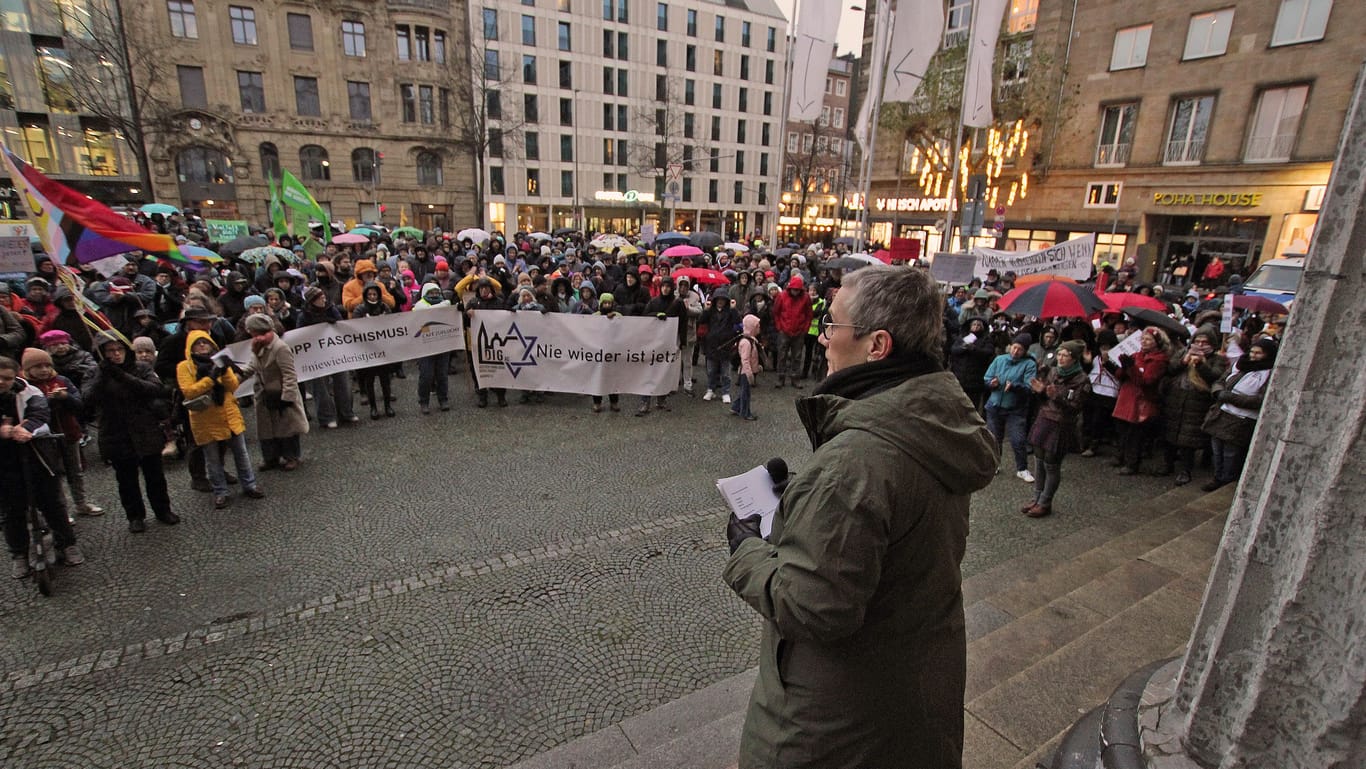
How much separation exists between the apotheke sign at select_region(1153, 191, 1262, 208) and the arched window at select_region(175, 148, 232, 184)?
167 feet

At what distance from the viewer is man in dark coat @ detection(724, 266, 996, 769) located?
5.01ft

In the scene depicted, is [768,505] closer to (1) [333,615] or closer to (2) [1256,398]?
(1) [333,615]

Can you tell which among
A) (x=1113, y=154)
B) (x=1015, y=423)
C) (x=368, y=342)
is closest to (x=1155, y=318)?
(x=1015, y=423)

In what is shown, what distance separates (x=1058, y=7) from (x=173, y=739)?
37174 mm

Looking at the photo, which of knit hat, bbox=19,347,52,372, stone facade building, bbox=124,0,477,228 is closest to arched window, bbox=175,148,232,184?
stone facade building, bbox=124,0,477,228

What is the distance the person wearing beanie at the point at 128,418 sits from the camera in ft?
17.7

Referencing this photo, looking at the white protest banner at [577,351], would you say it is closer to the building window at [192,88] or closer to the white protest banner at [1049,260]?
the white protest banner at [1049,260]

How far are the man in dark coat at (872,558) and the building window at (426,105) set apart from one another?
50.9 metres

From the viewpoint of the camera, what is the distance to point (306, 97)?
140 ft

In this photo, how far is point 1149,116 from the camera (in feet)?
87.8

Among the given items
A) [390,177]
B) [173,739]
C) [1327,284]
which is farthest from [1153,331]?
[390,177]

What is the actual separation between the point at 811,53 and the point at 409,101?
119 feet

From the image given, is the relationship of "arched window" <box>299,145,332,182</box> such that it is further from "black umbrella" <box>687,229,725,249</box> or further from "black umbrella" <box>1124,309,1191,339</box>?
"black umbrella" <box>1124,309,1191,339</box>

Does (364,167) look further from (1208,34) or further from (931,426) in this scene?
(931,426)
